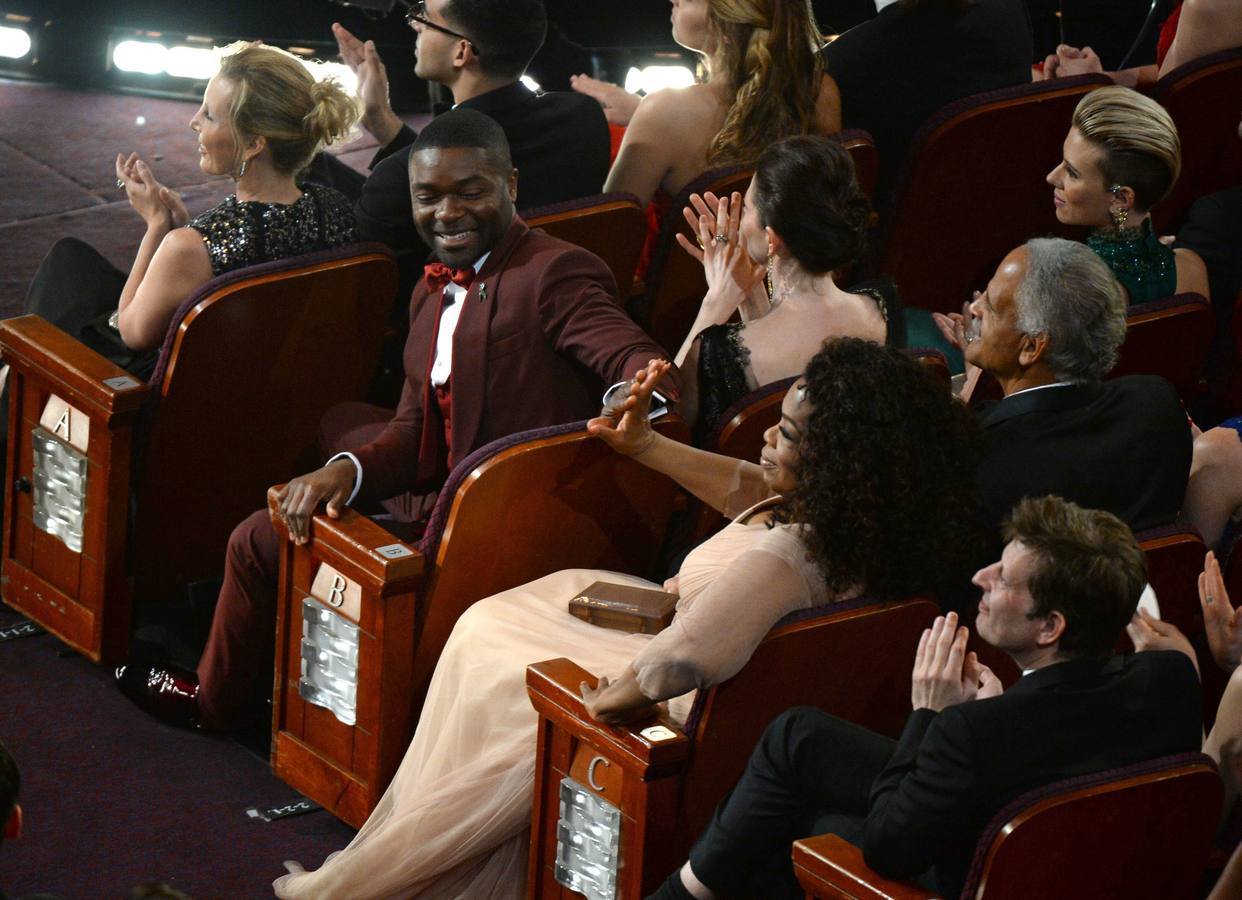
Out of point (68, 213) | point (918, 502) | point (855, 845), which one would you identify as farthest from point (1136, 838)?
point (68, 213)

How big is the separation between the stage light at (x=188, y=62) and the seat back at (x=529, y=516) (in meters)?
2.92

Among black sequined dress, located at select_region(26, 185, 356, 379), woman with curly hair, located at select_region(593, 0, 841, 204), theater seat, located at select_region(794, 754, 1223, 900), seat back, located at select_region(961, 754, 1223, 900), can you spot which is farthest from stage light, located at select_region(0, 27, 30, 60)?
seat back, located at select_region(961, 754, 1223, 900)

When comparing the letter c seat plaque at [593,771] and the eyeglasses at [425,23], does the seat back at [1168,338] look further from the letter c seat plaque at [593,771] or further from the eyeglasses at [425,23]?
the eyeglasses at [425,23]

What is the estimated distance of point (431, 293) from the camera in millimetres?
2883

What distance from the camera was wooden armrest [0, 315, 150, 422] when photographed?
2.89 m

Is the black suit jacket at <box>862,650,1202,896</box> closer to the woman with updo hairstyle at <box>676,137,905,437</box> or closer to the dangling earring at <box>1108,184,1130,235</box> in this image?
the woman with updo hairstyle at <box>676,137,905,437</box>

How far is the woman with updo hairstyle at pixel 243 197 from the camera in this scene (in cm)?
300

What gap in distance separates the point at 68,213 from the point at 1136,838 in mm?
3288

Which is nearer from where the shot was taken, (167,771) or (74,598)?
(167,771)

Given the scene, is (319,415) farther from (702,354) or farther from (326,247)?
(702,354)

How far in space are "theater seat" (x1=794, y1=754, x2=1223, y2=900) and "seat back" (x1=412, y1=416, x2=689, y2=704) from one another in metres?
0.74

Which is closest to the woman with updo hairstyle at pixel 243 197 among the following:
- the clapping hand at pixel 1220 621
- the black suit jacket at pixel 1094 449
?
the black suit jacket at pixel 1094 449

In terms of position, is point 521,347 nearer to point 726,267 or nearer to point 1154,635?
point 726,267

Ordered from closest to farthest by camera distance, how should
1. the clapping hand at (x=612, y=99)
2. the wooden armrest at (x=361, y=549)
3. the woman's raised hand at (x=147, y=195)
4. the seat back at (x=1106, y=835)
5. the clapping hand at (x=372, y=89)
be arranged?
1. the seat back at (x=1106, y=835)
2. the wooden armrest at (x=361, y=549)
3. the woman's raised hand at (x=147, y=195)
4. the clapping hand at (x=372, y=89)
5. the clapping hand at (x=612, y=99)
